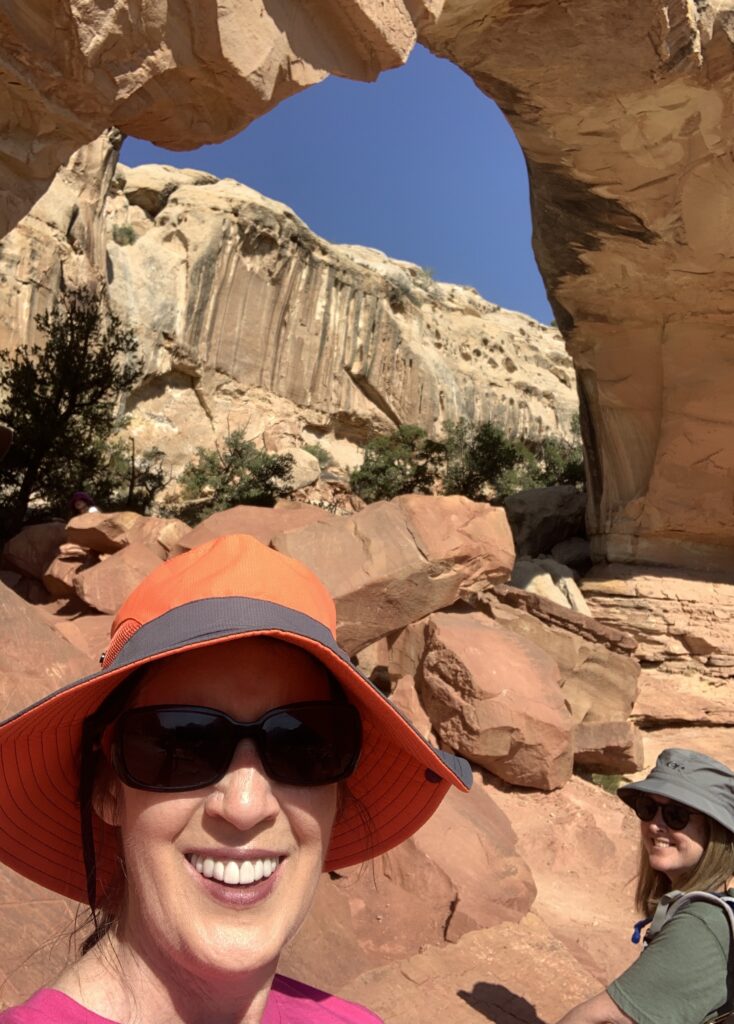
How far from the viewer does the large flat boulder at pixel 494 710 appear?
241 inches

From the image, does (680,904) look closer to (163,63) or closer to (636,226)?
(163,63)

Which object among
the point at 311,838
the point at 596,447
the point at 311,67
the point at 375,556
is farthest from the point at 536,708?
the point at 596,447

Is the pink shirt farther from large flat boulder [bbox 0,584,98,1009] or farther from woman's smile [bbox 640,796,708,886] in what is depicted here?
woman's smile [bbox 640,796,708,886]

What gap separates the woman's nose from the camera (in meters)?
0.92

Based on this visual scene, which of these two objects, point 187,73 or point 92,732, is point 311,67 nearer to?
point 187,73

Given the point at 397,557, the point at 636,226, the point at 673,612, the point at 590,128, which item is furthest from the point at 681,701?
the point at 590,128

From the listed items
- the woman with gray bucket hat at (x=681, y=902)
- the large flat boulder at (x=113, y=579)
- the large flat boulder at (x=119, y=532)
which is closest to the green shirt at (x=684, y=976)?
the woman with gray bucket hat at (x=681, y=902)

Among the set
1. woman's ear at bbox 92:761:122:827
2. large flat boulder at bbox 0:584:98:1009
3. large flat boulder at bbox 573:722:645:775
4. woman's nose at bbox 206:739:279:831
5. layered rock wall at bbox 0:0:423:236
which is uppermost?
layered rock wall at bbox 0:0:423:236

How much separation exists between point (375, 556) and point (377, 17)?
4.04 meters

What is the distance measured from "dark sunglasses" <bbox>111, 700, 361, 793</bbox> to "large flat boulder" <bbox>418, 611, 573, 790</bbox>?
17.5 feet

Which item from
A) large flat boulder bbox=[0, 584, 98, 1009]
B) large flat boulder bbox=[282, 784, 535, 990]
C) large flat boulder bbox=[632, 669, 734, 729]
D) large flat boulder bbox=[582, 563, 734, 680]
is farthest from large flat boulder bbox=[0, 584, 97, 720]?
large flat boulder bbox=[582, 563, 734, 680]

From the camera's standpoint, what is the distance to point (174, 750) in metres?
0.93

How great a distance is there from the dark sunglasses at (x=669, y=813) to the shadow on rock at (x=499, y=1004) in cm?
163

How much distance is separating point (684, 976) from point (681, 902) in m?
0.17
